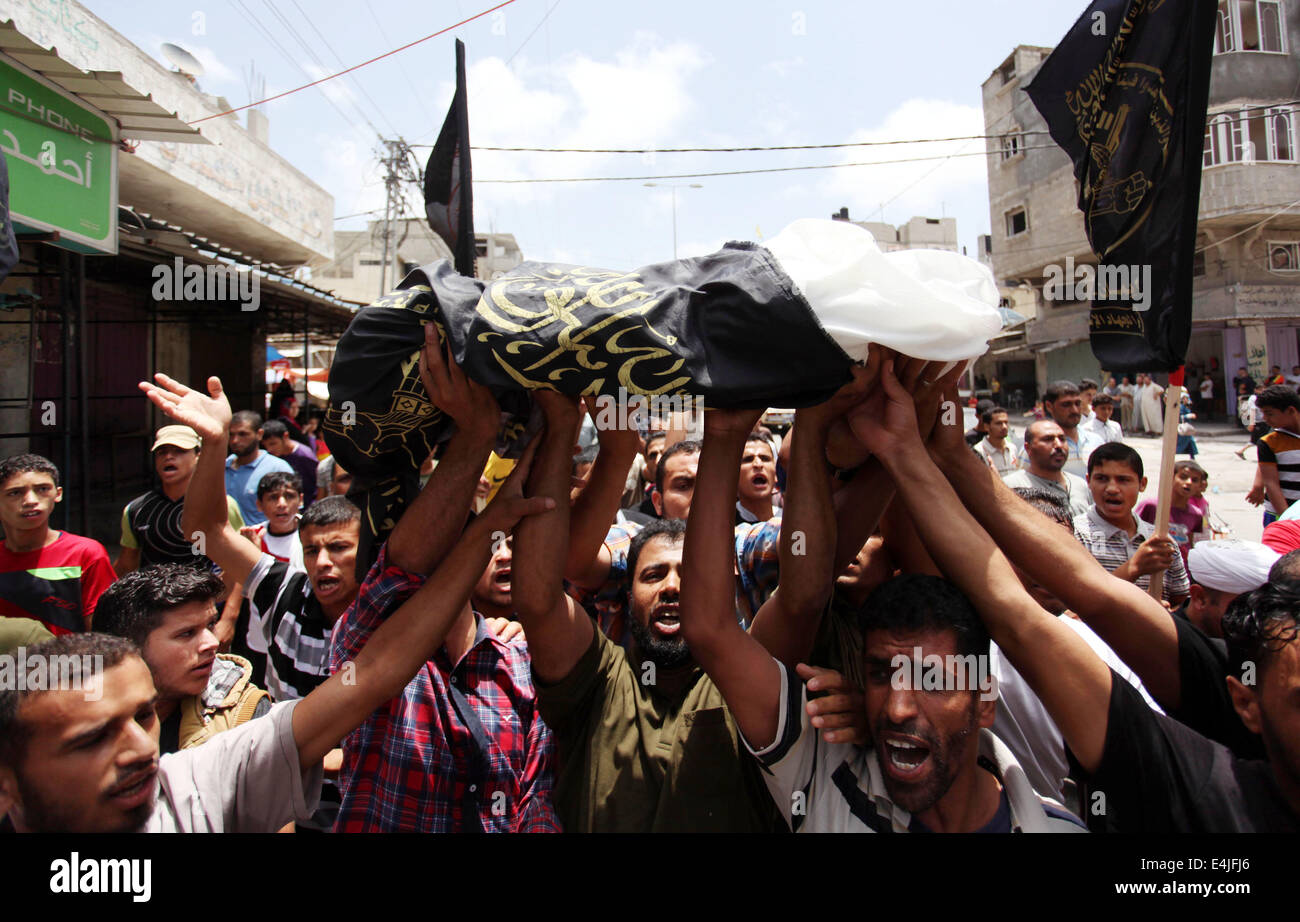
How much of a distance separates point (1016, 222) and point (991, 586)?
30912 mm

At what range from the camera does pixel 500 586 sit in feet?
9.17

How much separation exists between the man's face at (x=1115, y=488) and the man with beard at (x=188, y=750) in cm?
347

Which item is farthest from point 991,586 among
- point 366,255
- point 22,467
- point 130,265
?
point 366,255

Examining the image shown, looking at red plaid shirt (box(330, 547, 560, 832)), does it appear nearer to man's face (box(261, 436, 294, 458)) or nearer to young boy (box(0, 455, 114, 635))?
young boy (box(0, 455, 114, 635))

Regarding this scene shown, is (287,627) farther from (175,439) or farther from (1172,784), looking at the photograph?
(1172,784)

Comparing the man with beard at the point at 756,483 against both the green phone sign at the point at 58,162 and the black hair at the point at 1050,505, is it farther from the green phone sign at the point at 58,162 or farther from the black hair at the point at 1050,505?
the green phone sign at the point at 58,162

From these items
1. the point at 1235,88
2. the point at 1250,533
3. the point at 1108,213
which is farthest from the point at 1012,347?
the point at 1108,213

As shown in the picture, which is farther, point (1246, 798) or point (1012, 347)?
point (1012, 347)

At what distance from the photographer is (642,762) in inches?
81.4

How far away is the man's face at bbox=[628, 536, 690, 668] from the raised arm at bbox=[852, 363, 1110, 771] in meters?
0.76

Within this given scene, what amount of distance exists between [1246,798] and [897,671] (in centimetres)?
70

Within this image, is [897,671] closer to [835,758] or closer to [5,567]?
[835,758]

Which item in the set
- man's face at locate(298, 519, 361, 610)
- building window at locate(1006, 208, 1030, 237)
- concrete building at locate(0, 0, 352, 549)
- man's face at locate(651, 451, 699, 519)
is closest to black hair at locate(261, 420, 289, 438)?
concrete building at locate(0, 0, 352, 549)

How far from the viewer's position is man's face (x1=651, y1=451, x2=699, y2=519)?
3.71 metres
